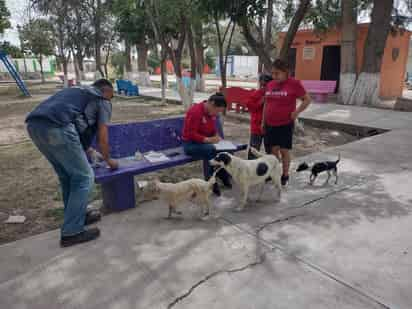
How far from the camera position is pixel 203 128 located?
3.86m

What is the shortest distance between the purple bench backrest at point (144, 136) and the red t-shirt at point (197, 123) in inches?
22.2

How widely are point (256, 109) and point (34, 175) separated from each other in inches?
135

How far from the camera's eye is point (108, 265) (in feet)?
8.43

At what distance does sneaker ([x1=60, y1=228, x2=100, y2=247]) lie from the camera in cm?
284

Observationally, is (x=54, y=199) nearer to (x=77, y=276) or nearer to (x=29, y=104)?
(x=77, y=276)

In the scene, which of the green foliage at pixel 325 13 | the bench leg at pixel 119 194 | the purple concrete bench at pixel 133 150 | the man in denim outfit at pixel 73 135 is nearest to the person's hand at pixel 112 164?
the purple concrete bench at pixel 133 150

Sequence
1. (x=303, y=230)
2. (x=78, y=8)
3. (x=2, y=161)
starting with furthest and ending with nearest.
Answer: (x=78, y=8) → (x=2, y=161) → (x=303, y=230)

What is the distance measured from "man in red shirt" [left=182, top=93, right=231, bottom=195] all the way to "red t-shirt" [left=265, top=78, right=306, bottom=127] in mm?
592

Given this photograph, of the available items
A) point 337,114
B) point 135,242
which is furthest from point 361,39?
point 135,242

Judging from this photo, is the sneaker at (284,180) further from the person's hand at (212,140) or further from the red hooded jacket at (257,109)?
the person's hand at (212,140)

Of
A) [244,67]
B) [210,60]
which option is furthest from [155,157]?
[210,60]

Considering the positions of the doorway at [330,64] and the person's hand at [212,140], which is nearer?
the person's hand at [212,140]

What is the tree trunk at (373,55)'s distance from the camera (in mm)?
10891

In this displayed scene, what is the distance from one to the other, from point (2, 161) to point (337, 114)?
28.3 ft
